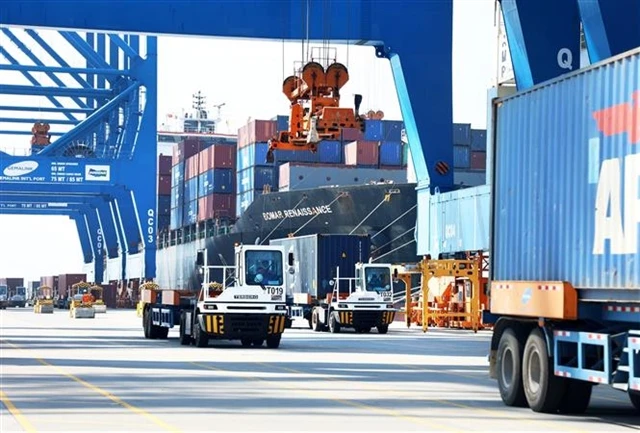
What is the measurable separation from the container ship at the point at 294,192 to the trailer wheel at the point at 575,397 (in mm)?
40338

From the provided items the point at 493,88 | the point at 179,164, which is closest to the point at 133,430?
the point at 493,88

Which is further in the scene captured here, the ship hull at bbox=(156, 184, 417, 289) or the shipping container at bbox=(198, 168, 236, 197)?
the shipping container at bbox=(198, 168, 236, 197)

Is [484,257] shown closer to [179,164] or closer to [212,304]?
[212,304]

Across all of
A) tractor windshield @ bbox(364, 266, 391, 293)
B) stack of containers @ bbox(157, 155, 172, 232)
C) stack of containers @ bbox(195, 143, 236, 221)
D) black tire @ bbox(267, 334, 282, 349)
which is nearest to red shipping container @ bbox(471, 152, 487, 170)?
stack of containers @ bbox(195, 143, 236, 221)

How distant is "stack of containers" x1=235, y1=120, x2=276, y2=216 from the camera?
6806 centimetres

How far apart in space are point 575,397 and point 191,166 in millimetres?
66847

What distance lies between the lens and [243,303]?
1114 inches

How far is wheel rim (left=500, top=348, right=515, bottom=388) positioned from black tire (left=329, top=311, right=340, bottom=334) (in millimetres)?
24288

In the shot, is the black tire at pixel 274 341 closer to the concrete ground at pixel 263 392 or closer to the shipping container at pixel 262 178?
the concrete ground at pixel 263 392

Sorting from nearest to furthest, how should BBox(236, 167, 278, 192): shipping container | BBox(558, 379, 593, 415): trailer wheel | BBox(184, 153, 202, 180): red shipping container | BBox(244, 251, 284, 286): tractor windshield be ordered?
BBox(558, 379, 593, 415): trailer wheel, BBox(244, 251, 284, 286): tractor windshield, BBox(236, 167, 278, 192): shipping container, BBox(184, 153, 202, 180): red shipping container

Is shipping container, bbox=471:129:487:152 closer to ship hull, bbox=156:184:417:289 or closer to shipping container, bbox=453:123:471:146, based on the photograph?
shipping container, bbox=453:123:471:146

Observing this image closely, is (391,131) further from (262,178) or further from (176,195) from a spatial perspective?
(176,195)

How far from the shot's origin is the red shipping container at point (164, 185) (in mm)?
93875

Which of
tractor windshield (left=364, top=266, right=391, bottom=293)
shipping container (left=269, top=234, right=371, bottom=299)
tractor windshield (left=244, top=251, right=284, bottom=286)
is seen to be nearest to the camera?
tractor windshield (left=244, top=251, right=284, bottom=286)
